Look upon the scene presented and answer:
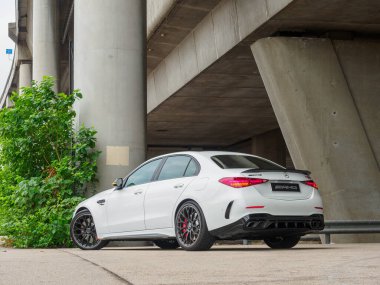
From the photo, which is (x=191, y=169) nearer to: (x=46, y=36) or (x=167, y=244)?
(x=167, y=244)

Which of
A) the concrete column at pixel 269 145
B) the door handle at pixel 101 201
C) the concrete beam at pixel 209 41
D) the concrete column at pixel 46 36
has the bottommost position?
the door handle at pixel 101 201

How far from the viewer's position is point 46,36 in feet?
110

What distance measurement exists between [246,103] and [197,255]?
19.6 meters

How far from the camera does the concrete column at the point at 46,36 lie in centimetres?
3331

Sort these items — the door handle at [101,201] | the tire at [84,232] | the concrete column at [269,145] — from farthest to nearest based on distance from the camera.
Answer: the concrete column at [269,145]
the tire at [84,232]
the door handle at [101,201]

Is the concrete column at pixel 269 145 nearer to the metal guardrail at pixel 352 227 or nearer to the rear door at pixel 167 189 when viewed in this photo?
the metal guardrail at pixel 352 227

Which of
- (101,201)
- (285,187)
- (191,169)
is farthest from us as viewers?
(101,201)

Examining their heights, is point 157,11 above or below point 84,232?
above

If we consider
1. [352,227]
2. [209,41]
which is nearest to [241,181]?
[352,227]

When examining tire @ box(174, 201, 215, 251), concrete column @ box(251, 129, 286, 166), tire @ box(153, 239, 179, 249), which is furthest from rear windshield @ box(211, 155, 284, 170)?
concrete column @ box(251, 129, 286, 166)

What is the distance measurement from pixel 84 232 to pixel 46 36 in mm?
22701

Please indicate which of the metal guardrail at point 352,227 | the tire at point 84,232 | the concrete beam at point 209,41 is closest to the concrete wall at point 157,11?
the concrete beam at point 209,41

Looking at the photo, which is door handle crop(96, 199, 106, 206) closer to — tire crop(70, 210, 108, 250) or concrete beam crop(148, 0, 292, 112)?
tire crop(70, 210, 108, 250)

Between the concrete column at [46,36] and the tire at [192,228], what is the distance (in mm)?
23804
